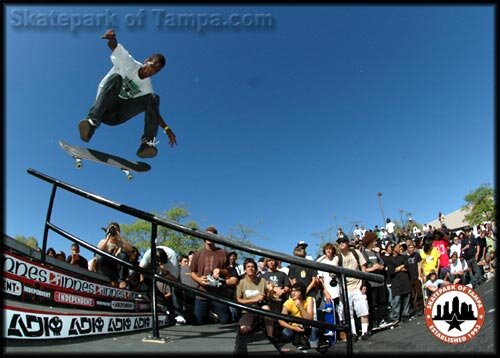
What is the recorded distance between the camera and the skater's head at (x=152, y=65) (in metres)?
4.17

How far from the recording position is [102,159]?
390cm

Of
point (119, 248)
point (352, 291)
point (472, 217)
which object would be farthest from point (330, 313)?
point (472, 217)

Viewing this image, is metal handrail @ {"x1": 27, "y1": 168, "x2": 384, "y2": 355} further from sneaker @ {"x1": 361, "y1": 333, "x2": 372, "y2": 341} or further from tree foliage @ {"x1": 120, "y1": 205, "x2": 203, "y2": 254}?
tree foliage @ {"x1": 120, "y1": 205, "x2": 203, "y2": 254}

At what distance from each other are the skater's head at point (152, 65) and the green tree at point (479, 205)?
186 feet

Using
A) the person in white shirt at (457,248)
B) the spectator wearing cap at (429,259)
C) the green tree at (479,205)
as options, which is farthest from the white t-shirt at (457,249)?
the green tree at (479,205)

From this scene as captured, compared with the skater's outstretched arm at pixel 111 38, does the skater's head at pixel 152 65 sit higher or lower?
lower

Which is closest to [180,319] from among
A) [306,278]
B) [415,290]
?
[306,278]

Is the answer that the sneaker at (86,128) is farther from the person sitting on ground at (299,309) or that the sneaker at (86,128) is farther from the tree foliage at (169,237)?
the tree foliage at (169,237)

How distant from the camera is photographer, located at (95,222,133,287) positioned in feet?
13.2

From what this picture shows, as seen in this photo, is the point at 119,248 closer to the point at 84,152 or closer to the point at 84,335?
the point at 84,152

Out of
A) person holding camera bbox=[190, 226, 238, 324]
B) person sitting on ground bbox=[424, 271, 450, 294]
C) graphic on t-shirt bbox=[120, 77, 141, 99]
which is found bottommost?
person sitting on ground bbox=[424, 271, 450, 294]

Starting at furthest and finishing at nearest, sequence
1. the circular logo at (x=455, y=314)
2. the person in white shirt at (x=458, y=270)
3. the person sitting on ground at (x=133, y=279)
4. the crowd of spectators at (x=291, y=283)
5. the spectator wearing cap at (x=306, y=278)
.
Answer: the person in white shirt at (x=458, y=270) → the spectator wearing cap at (x=306, y=278) → the person sitting on ground at (x=133, y=279) → the crowd of spectators at (x=291, y=283) → the circular logo at (x=455, y=314)

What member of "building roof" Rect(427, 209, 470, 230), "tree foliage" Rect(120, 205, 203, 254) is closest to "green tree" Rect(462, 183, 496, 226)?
"building roof" Rect(427, 209, 470, 230)

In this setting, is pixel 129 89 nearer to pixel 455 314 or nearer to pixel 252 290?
pixel 252 290
